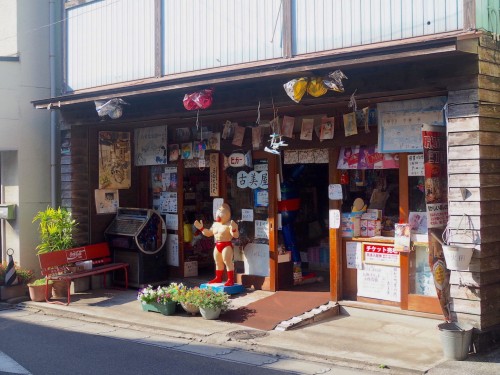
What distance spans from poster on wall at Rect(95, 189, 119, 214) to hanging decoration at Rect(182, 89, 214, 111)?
12.1 feet

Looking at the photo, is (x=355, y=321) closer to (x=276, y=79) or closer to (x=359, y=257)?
(x=359, y=257)

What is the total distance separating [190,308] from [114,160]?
4245 mm

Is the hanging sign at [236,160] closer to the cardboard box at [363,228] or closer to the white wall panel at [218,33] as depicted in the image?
the white wall panel at [218,33]

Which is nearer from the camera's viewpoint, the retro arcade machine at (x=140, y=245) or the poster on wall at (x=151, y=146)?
the retro arcade machine at (x=140, y=245)

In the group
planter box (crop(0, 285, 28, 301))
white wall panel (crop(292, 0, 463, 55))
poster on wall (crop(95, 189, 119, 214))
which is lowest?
planter box (crop(0, 285, 28, 301))

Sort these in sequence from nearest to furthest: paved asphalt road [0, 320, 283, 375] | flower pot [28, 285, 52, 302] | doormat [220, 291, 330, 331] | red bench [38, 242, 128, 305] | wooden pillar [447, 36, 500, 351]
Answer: paved asphalt road [0, 320, 283, 375] → wooden pillar [447, 36, 500, 351] → doormat [220, 291, 330, 331] → red bench [38, 242, 128, 305] → flower pot [28, 285, 52, 302]

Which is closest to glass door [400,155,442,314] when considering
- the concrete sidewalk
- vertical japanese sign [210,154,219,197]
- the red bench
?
the concrete sidewalk

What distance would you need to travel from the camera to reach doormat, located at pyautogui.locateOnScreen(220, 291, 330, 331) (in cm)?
923

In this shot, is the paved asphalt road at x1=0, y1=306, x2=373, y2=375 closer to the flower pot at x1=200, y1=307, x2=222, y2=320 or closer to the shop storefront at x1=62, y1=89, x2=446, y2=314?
the flower pot at x1=200, y1=307, x2=222, y2=320

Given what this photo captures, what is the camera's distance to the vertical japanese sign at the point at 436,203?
7.82 m

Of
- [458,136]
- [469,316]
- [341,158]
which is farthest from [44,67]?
[469,316]

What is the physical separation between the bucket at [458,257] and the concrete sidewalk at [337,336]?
1076mm

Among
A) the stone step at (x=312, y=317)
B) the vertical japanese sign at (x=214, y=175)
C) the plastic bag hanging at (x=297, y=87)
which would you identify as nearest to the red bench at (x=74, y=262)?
the vertical japanese sign at (x=214, y=175)

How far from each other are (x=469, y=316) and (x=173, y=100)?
5.91 m
